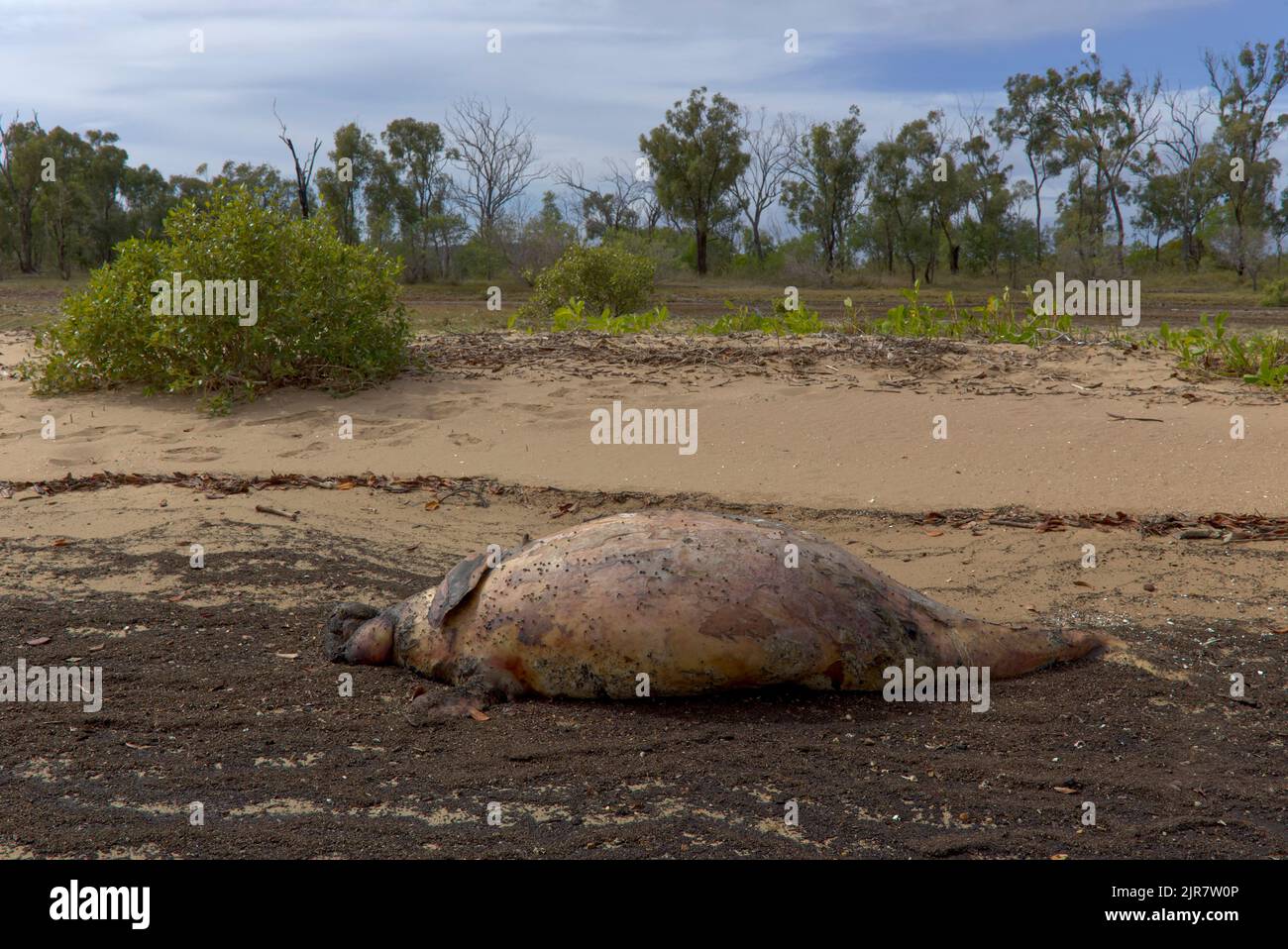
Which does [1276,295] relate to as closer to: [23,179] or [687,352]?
[687,352]

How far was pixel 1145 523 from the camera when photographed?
6.29m

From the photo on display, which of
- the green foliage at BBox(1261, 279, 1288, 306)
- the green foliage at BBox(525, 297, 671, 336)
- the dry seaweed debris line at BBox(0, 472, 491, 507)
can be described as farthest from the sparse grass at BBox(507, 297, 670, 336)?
the green foliage at BBox(1261, 279, 1288, 306)

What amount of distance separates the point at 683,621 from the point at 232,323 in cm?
684

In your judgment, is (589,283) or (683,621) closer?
(683,621)

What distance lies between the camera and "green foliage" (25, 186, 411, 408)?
9.32m

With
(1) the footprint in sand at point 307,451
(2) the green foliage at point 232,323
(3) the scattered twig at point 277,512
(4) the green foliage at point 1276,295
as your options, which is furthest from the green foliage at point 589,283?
(4) the green foliage at point 1276,295

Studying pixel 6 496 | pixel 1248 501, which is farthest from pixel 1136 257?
pixel 6 496

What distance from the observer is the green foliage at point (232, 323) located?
9320 mm

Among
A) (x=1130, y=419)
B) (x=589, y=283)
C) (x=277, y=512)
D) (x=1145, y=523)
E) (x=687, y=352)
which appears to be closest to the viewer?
(x=1145, y=523)

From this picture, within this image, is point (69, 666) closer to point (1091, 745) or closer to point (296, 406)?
point (1091, 745)

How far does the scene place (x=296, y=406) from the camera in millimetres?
9000

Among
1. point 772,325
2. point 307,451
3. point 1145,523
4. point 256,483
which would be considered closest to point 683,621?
point 1145,523

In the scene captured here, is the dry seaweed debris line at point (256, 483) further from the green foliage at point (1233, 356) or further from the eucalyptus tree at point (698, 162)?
the eucalyptus tree at point (698, 162)

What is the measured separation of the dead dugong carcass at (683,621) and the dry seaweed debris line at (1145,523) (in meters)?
2.37
